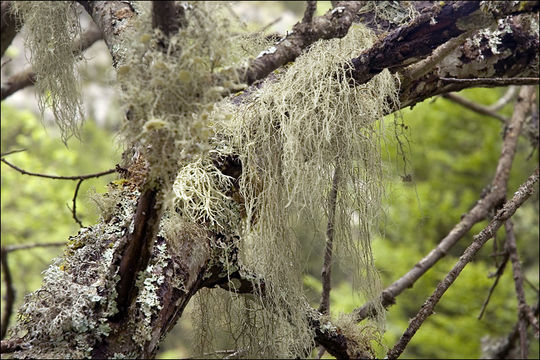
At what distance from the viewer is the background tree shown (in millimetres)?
880

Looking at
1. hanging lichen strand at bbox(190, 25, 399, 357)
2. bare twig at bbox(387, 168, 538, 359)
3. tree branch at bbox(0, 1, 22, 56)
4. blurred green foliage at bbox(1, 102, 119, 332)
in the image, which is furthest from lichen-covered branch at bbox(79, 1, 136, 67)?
blurred green foliage at bbox(1, 102, 119, 332)

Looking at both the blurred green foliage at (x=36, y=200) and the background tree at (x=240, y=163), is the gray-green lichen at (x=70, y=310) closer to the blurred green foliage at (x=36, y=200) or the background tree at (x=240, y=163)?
the background tree at (x=240, y=163)

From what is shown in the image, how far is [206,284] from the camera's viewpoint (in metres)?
1.38

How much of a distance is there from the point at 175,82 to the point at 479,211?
1.90m

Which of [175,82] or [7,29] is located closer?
[175,82]

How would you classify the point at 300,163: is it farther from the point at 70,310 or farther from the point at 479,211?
the point at 479,211

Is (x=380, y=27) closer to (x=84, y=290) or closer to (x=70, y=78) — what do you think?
(x=70, y=78)

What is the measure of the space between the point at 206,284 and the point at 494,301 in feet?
11.6

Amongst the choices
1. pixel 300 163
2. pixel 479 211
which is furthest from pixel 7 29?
pixel 479 211

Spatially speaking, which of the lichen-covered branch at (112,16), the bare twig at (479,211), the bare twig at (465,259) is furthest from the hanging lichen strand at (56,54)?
the bare twig at (479,211)

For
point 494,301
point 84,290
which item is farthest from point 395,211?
point 84,290

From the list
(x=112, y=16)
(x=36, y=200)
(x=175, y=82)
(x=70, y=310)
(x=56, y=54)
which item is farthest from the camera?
(x=36, y=200)

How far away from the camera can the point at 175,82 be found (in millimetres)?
843

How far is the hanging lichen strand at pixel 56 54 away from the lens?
4.71ft
